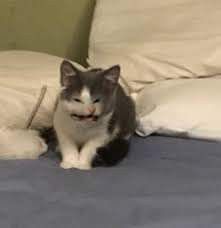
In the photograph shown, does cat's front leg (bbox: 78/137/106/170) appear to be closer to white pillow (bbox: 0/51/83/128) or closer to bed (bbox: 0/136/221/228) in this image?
bed (bbox: 0/136/221/228)

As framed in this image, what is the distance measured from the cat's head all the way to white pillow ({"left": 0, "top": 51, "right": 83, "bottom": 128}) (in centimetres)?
17

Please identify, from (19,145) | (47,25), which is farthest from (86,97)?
(47,25)

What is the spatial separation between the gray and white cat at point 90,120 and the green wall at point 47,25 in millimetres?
633

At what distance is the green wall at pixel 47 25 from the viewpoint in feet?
7.00

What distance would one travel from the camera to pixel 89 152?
59.1 inches

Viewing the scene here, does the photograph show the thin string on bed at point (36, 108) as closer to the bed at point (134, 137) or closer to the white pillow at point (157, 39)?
the bed at point (134, 137)

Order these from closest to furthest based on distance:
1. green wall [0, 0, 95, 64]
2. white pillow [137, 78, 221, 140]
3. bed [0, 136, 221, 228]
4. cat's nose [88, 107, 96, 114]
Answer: bed [0, 136, 221, 228] → cat's nose [88, 107, 96, 114] → white pillow [137, 78, 221, 140] → green wall [0, 0, 95, 64]

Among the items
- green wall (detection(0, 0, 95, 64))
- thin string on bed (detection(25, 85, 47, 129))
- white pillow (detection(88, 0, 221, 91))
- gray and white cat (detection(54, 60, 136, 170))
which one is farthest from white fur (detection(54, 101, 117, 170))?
green wall (detection(0, 0, 95, 64))

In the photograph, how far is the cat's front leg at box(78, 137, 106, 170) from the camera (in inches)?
57.9

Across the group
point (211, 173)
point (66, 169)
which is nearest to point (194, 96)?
point (211, 173)

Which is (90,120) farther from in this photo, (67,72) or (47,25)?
(47,25)

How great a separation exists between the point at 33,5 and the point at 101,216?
4.02 ft

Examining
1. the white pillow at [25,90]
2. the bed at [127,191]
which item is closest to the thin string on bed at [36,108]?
the white pillow at [25,90]

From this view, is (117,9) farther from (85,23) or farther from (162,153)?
(162,153)
